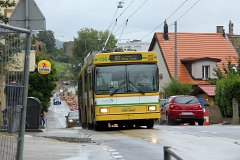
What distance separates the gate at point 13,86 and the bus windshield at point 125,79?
15540 millimetres

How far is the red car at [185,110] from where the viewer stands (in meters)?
32.7

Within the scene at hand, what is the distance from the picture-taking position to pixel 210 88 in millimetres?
55188

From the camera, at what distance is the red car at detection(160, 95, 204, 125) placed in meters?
32.7

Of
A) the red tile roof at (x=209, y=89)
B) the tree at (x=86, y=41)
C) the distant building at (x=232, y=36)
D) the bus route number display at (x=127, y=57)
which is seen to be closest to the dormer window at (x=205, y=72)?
the red tile roof at (x=209, y=89)

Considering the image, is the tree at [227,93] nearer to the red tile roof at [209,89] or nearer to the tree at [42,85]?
the red tile roof at [209,89]

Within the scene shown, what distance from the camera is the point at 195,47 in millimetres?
69625

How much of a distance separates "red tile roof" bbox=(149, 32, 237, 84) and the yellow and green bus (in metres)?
41.6

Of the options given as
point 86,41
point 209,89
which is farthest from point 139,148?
point 86,41

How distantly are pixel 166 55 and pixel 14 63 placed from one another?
6066cm

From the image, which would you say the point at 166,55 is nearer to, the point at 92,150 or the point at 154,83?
the point at 154,83

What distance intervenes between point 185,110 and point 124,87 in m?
9.28

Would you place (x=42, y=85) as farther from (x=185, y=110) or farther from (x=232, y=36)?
(x=185, y=110)

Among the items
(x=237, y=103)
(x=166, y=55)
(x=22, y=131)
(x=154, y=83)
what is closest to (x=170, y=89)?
(x=166, y=55)

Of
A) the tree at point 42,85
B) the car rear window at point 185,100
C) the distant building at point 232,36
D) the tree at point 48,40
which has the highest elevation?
the tree at point 48,40
